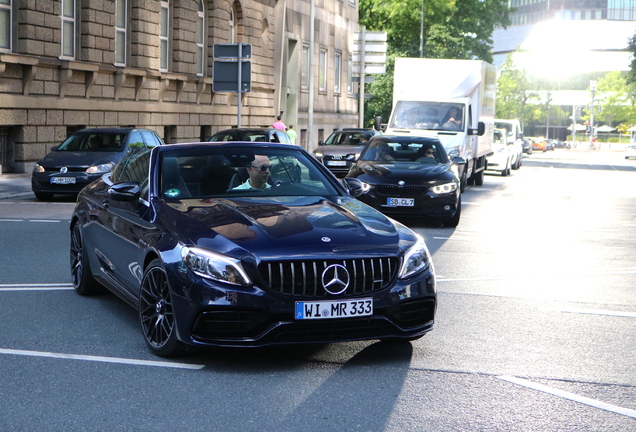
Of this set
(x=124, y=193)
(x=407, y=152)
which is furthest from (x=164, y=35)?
(x=124, y=193)

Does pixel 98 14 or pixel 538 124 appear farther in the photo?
pixel 538 124

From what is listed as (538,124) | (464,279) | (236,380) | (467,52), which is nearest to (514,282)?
(464,279)

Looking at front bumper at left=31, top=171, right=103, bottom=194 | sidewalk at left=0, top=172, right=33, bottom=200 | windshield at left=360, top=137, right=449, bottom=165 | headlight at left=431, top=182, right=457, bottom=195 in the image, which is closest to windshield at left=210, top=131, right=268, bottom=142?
front bumper at left=31, top=171, right=103, bottom=194

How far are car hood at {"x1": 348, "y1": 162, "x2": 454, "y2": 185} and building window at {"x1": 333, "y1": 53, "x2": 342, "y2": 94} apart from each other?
121ft

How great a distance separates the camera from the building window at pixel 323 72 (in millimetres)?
49928

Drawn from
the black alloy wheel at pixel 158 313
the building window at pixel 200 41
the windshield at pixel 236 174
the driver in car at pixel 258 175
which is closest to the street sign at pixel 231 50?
the building window at pixel 200 41

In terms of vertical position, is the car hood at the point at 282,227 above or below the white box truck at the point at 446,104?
below

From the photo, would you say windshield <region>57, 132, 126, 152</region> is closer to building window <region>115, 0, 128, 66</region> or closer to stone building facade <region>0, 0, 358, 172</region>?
stone building facade <region>0, 0, 358, 172</region>

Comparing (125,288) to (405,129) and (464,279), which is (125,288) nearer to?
(464,279)

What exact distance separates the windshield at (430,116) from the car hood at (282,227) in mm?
17540

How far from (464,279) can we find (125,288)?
3915 mm

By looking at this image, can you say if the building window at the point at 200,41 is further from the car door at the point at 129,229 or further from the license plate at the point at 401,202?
the car door at the point at 129,229

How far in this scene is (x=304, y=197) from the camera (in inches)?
284

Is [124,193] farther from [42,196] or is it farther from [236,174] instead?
[42,196]
